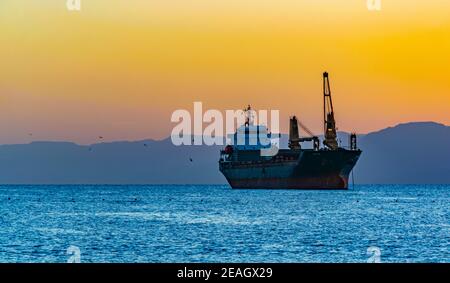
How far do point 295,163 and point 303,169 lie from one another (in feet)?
4.88

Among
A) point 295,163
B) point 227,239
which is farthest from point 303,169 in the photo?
point 227,239

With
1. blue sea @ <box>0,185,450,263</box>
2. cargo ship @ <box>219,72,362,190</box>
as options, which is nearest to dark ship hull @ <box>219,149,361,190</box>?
cargo ship @ <box>219,72,362,190</box>

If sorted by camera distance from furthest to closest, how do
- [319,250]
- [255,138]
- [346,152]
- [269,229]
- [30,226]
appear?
[255,138], [346,152], [30,226], [269,229], [319,250]

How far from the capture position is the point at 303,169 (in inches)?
5172

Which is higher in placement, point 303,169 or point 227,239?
point 303,169

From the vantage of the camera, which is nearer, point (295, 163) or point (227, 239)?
point (227, 239)

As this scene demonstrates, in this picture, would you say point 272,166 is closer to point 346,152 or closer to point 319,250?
point 346,152

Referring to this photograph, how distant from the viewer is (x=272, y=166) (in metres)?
137

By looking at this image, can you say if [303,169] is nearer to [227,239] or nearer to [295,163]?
[295,163]

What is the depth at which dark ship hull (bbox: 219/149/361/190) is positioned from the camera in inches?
5103

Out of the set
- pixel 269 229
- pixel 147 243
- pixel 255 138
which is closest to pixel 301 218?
pixel 269 229

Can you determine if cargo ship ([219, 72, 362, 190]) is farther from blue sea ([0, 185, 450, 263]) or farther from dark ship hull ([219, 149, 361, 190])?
blue sea ([0, 185, 450, 263])

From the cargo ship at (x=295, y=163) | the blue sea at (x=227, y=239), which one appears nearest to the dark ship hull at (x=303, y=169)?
the cargo ship at (x=295, y=163)
